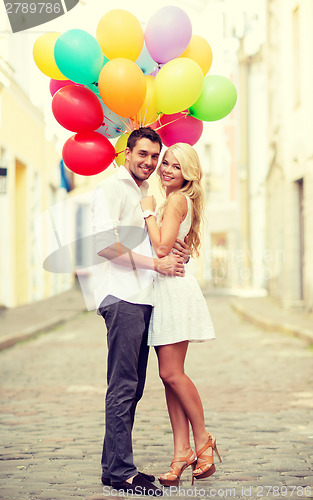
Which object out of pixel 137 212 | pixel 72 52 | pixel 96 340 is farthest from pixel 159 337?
pixel 96 340

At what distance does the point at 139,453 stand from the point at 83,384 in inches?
120

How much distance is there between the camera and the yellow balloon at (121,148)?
14.3 ft

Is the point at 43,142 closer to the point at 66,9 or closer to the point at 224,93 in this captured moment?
the point at 66,9

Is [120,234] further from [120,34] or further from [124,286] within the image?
[120,34]

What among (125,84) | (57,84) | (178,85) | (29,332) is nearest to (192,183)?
(178,85)

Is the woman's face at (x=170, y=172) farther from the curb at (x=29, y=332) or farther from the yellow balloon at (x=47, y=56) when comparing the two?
the curb at (x=29, y=332)

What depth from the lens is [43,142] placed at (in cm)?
2334

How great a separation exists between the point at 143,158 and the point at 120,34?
712 mm

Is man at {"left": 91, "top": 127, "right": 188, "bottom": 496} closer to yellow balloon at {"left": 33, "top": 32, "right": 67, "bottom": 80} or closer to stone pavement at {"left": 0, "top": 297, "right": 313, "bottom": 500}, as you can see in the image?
stone pavement at {"left": 0, "top": 297, "right": 313, "bottom": 500}

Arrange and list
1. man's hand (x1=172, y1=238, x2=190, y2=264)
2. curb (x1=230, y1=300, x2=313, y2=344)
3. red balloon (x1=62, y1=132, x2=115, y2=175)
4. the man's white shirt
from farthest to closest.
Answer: curb (x1=230, y1=300, x2=313, y2=344)
red balloon (x1=62, y1=132, x2=115, y2=175)
man's hand (x1=172, y1=238, x2=190, y2=264)
the man's white shirt

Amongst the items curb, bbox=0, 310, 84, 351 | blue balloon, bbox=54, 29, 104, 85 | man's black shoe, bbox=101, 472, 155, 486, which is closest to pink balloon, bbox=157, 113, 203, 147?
blue balloon, bbox=54, 29, 104, 85

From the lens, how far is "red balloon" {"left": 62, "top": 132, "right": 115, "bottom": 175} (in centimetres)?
418

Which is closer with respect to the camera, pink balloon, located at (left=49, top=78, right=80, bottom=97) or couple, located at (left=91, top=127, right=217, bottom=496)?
couple, located at (left=91, top=127, right=217, bottom=496)

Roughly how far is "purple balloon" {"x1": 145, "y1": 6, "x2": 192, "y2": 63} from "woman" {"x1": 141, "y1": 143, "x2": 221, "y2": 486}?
0.61m
